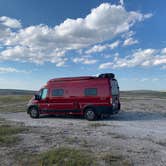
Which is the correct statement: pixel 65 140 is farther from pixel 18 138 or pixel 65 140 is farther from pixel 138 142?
pixel 138 142

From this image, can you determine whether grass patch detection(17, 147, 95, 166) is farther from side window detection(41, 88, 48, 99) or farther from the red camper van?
side window detection(41, 88, 48, 99)

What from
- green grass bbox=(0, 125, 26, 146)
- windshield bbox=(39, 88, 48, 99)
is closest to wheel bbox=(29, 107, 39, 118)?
windshield bbox=(39, 88, 48, 99)

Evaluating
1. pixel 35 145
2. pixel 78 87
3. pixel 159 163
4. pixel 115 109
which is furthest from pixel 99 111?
pixel 159 163

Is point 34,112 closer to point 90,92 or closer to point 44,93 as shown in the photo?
point 44,93

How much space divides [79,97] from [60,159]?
855cm

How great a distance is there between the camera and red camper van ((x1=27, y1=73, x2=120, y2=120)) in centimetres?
1402

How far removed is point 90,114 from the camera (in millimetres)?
14438

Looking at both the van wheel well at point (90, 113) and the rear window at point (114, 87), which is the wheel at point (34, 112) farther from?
the rear window at point (114, 87)

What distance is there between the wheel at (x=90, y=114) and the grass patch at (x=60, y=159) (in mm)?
7356

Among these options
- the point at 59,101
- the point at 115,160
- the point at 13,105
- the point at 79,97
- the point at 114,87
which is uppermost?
the point at 114,87

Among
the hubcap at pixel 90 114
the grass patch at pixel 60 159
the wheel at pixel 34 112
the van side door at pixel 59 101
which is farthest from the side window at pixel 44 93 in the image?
the grass patch at pixel 60 159

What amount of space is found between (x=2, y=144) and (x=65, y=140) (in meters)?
2.16

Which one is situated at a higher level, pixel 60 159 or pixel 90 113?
pixel 90 113

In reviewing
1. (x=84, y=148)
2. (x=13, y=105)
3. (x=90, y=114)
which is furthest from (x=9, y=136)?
(x=13, y=105)
